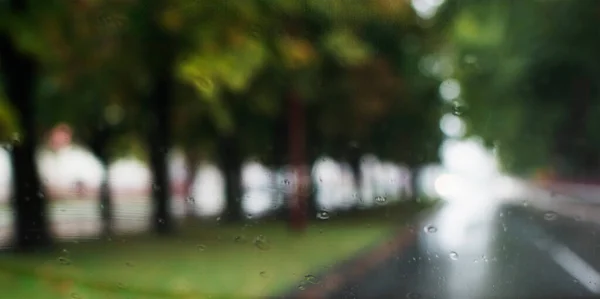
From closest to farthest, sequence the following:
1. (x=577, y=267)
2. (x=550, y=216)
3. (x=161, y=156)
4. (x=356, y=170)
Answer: (x=577, y=267) → (x=161, y=156) → (x=550, y=216) → (x=356, y=170)

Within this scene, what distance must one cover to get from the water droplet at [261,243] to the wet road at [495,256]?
2.72m

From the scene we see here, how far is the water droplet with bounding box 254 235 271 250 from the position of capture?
14.8 metres

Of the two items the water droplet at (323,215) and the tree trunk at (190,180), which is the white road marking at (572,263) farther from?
the tree trunk at (190,180)

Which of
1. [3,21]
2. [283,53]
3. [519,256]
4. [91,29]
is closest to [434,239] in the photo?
[519,256]

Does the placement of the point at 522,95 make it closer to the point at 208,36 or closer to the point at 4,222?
the point at 208,36

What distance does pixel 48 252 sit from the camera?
12383mm

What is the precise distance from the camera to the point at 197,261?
508 inches

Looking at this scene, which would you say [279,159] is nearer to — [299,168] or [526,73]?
[299,168]

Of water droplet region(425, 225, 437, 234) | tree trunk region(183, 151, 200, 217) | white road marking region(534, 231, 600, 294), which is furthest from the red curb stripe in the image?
tree trunk region(183, 151, 200, 217)

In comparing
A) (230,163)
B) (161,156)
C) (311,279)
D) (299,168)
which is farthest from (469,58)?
(230,163)

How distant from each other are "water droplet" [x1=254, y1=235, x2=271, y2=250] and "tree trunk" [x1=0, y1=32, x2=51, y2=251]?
12.7 ft

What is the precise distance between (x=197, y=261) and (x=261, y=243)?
2.63m

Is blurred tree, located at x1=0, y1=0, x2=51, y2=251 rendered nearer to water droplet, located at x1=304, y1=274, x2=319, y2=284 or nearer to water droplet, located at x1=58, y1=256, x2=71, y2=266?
water droplet, located at x1=58, y1=256, x2=71, y2=266

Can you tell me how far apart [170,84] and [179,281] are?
665cm
